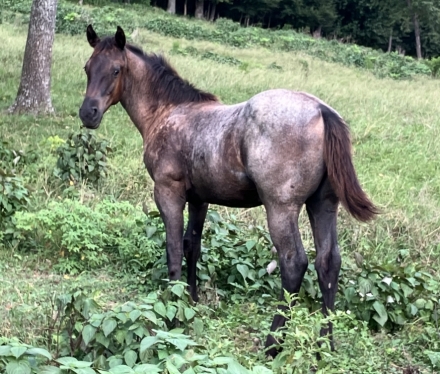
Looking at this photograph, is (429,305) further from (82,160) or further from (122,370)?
(82,160)

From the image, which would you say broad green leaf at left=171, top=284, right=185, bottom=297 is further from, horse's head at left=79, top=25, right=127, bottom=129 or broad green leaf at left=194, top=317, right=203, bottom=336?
horse's head at left=79, top=25, right=127, bottom=129

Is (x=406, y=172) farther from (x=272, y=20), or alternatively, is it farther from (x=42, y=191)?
(x=272, y=20)

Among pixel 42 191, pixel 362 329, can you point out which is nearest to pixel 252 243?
pixel 362 329

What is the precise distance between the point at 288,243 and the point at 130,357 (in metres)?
1.31

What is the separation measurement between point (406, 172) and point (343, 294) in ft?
11.4

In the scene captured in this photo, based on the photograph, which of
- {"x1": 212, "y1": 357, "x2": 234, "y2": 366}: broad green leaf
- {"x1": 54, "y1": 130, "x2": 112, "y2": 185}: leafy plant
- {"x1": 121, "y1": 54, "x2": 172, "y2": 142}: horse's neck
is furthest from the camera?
{"x1": 54, "y1": 130, "x2": 112, "y2": 185}: leafy plant

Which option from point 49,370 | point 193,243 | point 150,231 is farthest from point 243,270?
point 49,370

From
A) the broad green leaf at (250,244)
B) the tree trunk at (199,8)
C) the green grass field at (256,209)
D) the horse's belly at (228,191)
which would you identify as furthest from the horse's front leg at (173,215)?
the tree trunk at (199,8)

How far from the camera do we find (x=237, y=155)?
363cm

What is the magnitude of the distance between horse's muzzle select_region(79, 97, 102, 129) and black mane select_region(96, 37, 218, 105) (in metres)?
0.57

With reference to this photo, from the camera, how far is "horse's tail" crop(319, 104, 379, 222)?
333 centimetres

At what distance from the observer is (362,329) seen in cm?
373

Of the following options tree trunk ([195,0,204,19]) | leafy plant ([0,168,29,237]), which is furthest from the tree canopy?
leafy plant ([0,168,29,237])

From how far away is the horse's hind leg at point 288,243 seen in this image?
11.4 feet
